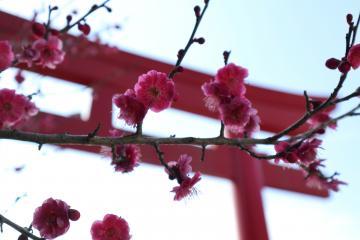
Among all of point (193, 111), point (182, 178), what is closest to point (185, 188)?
point (182, 178)

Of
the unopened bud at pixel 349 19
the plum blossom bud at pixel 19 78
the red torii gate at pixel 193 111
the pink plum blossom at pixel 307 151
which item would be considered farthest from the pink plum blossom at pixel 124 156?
the red torii gate at pixel 193 111

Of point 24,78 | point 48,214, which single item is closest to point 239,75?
point 48,214

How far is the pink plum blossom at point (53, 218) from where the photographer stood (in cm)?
129

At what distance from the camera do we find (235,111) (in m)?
1.15

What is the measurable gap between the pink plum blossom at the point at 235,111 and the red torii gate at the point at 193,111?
2.74m

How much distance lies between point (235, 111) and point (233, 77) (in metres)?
0.12

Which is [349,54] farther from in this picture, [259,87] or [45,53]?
[259,87]

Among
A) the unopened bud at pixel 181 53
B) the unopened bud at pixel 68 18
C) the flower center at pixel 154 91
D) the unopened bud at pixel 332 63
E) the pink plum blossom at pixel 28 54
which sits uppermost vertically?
the unopened bud at pixel 68 18

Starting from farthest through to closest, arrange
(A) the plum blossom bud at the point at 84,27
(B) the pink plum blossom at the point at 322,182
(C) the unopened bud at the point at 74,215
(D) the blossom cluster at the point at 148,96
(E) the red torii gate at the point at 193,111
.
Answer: (E) the red torii gate at the point at 193,111
(A) the plum blossom bud at the point at 84,27
(B) the pink plum blossom at the point at 322,182
(C) the unopened bud at the point at 74,215
(D) the blossom cluster at the point at 148,96

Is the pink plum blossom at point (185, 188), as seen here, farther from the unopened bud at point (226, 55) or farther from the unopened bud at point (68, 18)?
the unopened bud at point (68, 18)

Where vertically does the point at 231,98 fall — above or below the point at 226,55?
below

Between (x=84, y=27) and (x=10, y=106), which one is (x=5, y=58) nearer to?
(x=10, y=106)

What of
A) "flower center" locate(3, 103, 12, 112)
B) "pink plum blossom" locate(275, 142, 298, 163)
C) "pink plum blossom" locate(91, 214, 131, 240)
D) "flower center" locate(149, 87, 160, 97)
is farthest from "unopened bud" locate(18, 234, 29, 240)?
"pink plum blossom" locate(275, 142, 298, 163)

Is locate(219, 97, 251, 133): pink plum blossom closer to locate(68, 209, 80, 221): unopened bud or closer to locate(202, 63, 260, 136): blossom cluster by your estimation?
locate(202, 63, 260, 136): blossom cluster
